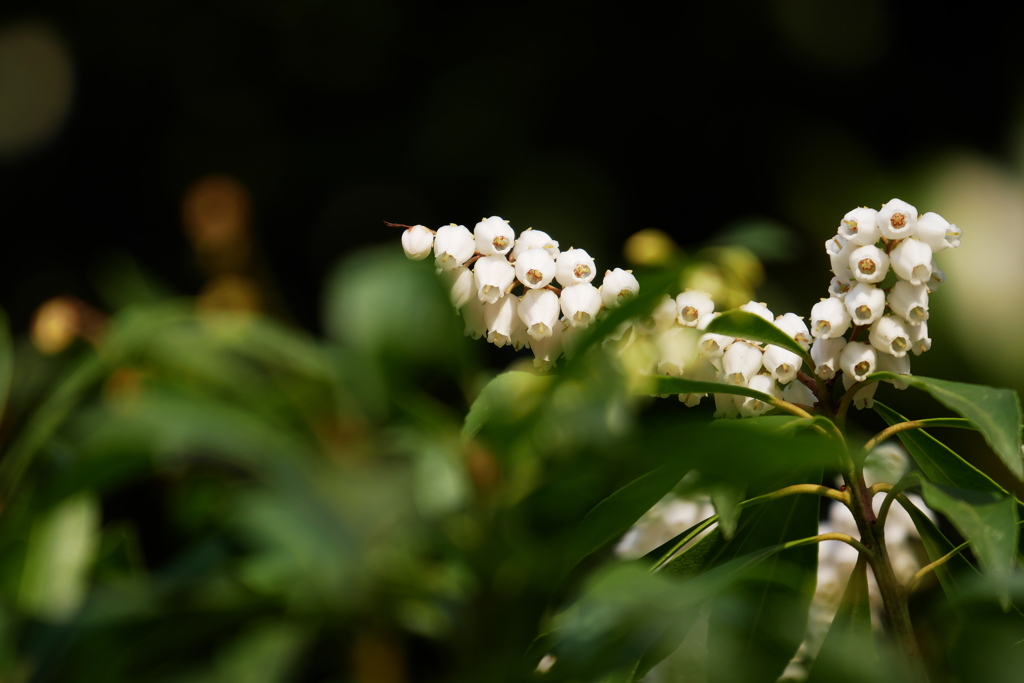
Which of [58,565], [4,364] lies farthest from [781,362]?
[4,364]

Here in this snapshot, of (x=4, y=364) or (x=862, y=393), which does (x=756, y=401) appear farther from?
(x=4, y=364)

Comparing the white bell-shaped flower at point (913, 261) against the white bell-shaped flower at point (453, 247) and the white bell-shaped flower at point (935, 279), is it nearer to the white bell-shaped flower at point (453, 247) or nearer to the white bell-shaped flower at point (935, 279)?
the white bell-shaped flower at point (935, 279)

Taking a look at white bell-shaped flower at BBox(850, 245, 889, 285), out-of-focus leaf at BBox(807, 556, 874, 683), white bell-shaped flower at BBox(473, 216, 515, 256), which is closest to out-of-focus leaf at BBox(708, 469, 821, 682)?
out-of-focus leaf at BBox(807, 556, 874, 683)

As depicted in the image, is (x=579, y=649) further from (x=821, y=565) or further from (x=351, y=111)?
(x=351, y=111)

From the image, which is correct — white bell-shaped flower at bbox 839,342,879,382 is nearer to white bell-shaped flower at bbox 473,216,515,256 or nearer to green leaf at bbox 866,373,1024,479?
green leaf at bbox 866,373,1024,479

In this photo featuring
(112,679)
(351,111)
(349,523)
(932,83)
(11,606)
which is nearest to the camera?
(349,523)

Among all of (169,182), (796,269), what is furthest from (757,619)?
(169,182)

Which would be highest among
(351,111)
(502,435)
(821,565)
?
(502,435)
